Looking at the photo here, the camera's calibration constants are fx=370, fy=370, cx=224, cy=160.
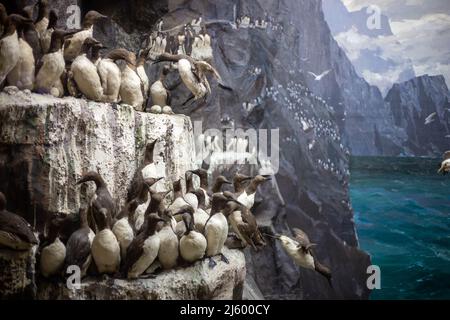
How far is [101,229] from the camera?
3.43 meters

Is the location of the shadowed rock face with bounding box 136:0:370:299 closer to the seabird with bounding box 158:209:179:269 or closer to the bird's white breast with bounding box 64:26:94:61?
the bird's white breast with bounding box 64:26:94:61

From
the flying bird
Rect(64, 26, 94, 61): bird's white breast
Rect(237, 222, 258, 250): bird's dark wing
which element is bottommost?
Rect(237, 222, 258, 250): bird's dark wing

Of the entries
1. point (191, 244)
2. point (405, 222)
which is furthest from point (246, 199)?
point (405, 222)

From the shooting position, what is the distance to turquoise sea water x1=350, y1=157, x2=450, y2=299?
22.7ft

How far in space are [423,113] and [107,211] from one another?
693 cm

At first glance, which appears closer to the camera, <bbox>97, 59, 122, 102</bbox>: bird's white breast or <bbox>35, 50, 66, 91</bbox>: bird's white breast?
<bbox>35, 50, 66, 91</bbox>: bird's white breast

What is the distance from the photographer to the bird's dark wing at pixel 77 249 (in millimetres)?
3303

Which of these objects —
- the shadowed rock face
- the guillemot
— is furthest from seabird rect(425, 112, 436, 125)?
the guillemot

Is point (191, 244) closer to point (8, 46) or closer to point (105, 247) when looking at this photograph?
point (105, 247)

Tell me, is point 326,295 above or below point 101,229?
below

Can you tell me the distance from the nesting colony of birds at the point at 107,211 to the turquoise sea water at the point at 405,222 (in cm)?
349

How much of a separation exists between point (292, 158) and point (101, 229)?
22.0 ft

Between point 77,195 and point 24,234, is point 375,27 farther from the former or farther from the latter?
point 24,234

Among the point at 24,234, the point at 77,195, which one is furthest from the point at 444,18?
the point at 24,234
